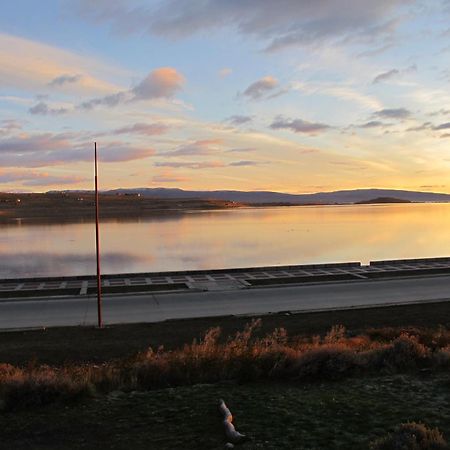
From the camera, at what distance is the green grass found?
5.29m

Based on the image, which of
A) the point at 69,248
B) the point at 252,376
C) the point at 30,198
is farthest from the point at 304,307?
the point at 30,198

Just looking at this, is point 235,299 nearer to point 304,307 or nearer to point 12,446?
point 304,307

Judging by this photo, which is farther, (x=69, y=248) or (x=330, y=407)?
(x=69, y=248)

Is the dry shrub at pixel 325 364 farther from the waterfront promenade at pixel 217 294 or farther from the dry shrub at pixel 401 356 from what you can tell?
the waterfront promenade at pixel 217 294

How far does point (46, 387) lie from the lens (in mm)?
6621

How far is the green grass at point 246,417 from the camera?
17.4 ft

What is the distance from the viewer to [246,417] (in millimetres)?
5914

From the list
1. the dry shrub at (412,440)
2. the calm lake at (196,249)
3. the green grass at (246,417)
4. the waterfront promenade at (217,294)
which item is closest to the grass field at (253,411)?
the green grass at (246,417)

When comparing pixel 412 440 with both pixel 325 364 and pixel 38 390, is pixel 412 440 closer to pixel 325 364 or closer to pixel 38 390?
pixel 325 364

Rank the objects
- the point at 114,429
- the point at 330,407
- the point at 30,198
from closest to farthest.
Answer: the point at 114,429 < the point at 330,407 < the point at 30,198

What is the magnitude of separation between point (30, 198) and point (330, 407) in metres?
165

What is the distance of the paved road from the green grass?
32.3 ft

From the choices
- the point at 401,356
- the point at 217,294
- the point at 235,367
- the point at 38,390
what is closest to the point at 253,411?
the point at 235,367

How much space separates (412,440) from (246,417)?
71.6 inches
